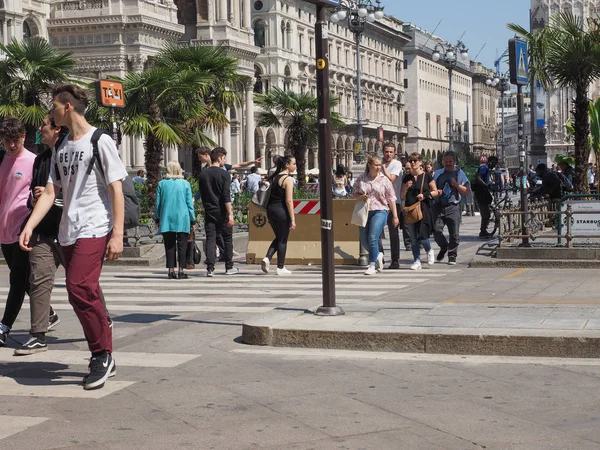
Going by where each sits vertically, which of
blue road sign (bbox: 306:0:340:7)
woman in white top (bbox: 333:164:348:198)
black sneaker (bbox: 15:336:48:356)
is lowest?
black sneaker (bbox: 15:336:48:356)

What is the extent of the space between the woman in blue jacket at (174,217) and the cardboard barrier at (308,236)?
6.81 ft

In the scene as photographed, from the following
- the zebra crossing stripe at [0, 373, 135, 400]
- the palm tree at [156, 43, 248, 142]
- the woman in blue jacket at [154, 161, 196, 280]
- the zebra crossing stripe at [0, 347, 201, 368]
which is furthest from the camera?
the palm tree at [156, 43, 248, 142]

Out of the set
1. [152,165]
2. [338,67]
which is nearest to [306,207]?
[152,165]

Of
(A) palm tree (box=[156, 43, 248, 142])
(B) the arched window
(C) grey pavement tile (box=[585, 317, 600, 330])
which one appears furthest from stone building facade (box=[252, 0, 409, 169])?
(C) grey pavement tile (box=[585, 317, 600, 330])

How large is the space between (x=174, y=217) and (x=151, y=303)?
335cm

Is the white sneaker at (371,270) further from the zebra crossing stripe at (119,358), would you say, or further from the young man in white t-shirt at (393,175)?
the zebra crossing stripe at (119,358)

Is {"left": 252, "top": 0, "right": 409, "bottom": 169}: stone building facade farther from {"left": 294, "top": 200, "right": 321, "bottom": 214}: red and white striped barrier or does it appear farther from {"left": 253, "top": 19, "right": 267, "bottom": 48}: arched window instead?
{"left": 294, "top": 200, "right": 321, "bottom": 214}: red and white striped barrier

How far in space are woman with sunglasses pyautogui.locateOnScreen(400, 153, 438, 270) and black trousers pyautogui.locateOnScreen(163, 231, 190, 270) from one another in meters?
3.31

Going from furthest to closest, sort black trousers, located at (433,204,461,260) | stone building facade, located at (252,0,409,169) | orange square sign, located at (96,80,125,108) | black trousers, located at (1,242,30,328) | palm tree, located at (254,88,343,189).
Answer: stone building facade, located at (252,0,409,169), palm tree, located at (254,88,343,189), orange square sign, located at (96,80,125,108), black trousers, located at (433,204,461,260), black trousers, located at (1,242,30,328)

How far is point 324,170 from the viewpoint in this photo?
31.5ft

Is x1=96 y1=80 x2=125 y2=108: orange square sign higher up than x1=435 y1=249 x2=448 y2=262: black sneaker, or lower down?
higher up

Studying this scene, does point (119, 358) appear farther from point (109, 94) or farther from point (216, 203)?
point (109, 94)

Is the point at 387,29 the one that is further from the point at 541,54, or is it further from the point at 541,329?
the point at 541,329

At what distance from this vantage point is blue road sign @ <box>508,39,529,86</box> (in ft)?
53.9
